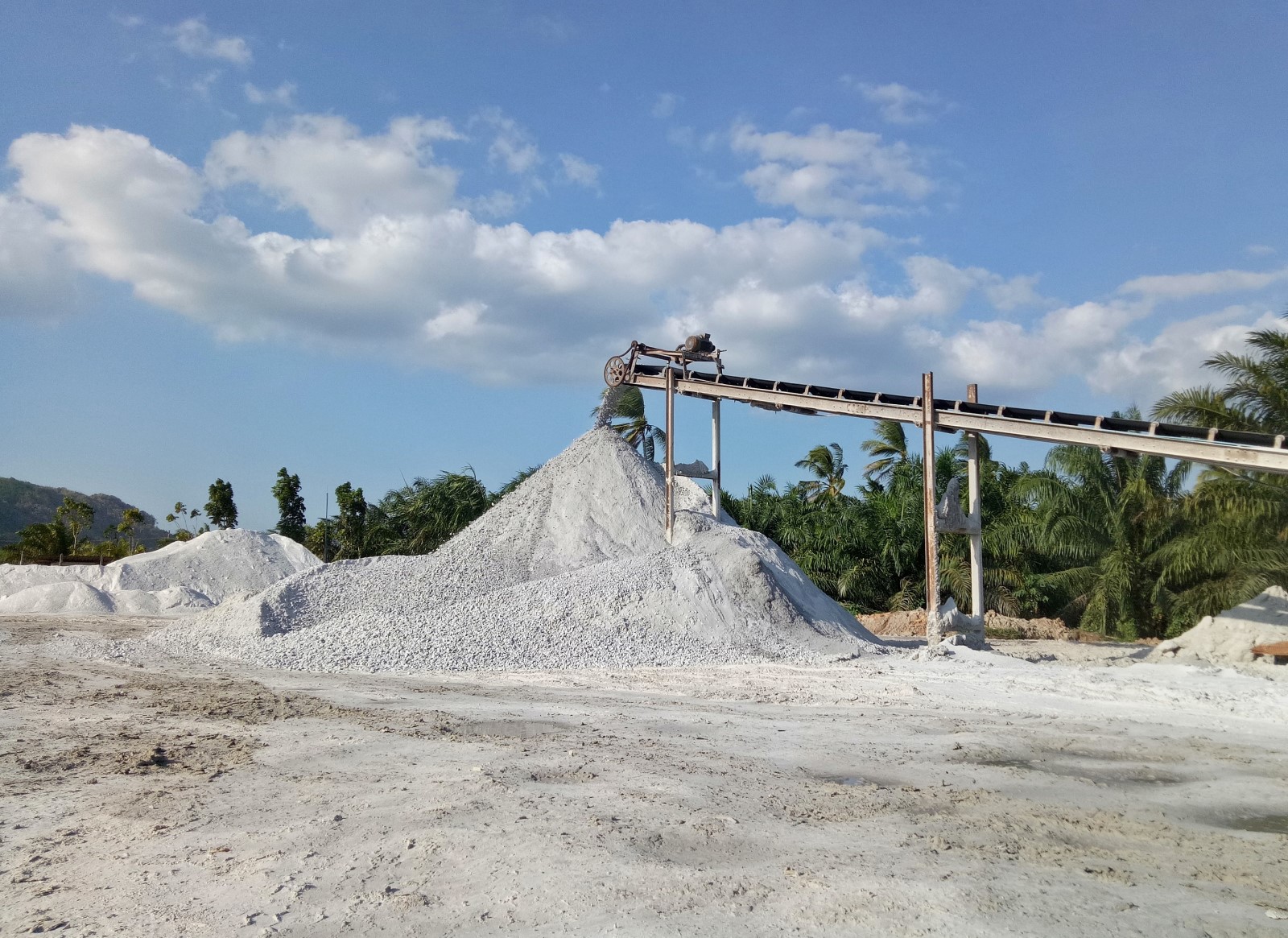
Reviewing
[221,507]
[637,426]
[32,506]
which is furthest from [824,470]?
[32,506]

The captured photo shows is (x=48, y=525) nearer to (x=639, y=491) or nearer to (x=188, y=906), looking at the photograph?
(x=639, y=491)

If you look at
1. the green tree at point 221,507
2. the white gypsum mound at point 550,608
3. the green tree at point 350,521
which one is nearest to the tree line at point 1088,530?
the white gypsum mound at point 550,608

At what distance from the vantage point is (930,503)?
14.8 m

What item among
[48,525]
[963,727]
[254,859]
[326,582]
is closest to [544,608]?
[326,582]

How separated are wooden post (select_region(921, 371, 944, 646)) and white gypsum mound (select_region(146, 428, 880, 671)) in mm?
1142

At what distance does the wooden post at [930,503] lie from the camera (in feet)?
47.7

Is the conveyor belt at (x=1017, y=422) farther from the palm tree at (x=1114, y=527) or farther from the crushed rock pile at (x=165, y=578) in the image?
the crushed rock pile at (x=165, y=578)

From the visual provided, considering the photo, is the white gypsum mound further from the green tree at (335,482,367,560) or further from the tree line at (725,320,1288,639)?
the green tree at (335,482,367,560)

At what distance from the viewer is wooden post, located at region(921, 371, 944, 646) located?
14.5m

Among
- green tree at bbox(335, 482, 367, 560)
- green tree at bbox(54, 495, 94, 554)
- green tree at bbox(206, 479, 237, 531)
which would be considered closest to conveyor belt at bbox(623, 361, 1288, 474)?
green tree at bbox(335, 482, 367, 560)

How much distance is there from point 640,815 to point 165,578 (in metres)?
26.8

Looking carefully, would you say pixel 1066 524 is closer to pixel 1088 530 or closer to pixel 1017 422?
pixel 1088 530

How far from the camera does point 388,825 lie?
4867mm

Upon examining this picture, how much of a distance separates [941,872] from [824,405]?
12567mm
